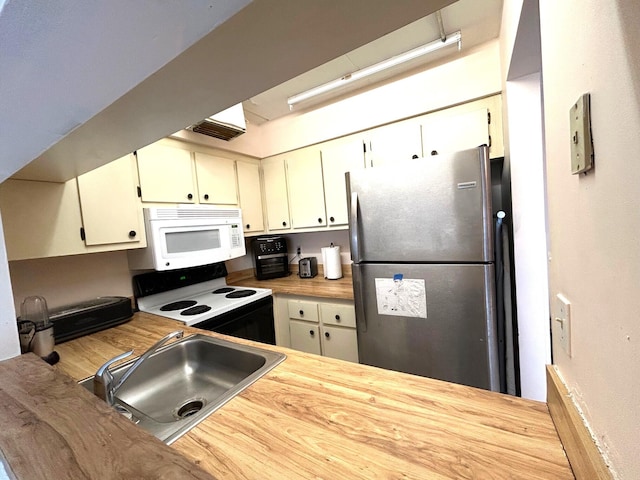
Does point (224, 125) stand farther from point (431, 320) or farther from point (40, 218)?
point (431, 320)

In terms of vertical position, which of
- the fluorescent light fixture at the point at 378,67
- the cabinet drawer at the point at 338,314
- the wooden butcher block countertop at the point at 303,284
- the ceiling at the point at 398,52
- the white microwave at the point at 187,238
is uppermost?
the ceiling at the point at 398,52

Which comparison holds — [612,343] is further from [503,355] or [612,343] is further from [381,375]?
[503,355]

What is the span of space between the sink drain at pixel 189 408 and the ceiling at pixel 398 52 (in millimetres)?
1409

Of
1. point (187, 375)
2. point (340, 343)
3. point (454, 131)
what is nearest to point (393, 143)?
point (454, 131)

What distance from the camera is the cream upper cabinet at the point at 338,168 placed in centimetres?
220

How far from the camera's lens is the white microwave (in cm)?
169

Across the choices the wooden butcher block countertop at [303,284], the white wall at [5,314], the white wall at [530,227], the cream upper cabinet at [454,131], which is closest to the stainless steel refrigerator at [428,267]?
the white wall at [530,227]

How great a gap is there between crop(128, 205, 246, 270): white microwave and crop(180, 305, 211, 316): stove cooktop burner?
0.29 m

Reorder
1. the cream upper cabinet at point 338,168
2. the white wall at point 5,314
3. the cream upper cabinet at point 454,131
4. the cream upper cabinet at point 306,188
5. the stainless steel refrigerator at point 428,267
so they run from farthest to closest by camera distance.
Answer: the cream upper cabinet at point 306,188, the cream upper cabinet at point 338,168, the cream upper cabinet at point 454,131, the stainless steel refrigerator at point 428,267, the white wall at point 5,314

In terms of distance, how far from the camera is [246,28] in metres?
0.38

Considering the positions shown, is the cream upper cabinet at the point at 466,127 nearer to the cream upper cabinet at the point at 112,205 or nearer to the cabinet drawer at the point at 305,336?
the cabinet drawer at the point at 305,336

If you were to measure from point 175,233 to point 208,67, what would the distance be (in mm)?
1536

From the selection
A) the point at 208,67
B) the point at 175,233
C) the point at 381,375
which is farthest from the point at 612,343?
the point at 175,233

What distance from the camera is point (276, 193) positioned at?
8.70 feet
